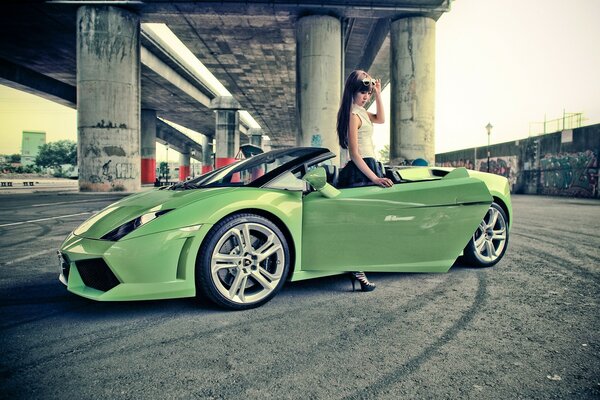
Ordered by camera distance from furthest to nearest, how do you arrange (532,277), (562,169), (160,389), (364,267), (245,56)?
(245,56), (562,169), (532,277), (364,267), (160,389)

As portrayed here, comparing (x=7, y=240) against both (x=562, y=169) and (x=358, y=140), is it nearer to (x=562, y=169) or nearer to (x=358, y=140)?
(x=358, y=140)

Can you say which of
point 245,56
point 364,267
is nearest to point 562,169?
point 245,56

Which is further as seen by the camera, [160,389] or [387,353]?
[387,353]

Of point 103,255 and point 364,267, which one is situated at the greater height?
point 103,255

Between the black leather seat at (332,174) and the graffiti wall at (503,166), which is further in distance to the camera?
the graffiti wall at (503,166)

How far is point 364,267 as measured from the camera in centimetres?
292

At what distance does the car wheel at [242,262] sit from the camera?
2.45 m

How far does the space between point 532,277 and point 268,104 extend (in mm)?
38478

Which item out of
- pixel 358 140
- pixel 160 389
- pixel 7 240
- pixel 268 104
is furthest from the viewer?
pixel 268 104

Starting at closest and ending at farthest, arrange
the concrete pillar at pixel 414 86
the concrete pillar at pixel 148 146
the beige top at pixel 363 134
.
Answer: the beige top at pixel 363 134 → the concrete pillar at pixel 414 86 → the concrete pillar at pixel 148 146

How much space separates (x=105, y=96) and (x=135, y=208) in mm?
15854

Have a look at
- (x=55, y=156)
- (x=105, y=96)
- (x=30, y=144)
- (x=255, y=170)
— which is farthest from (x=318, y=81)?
(x=55, y=156)

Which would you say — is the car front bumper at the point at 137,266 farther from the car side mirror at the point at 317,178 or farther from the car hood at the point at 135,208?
the car side mirror at the point at 317,178

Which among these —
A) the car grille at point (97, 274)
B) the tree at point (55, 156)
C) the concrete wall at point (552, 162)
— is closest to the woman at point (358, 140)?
the car grille at point (97, 274)
